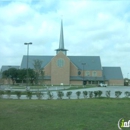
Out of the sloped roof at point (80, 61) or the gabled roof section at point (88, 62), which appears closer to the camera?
the sloped roof at point (80, 61)

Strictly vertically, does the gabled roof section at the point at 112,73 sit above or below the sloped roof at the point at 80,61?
below

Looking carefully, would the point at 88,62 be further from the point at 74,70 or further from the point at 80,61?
the point at 74,70

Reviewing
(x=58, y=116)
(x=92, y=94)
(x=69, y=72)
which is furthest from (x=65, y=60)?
(x=58, y=116)

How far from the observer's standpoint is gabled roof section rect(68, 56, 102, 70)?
348 feet

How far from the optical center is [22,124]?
28.8 feet

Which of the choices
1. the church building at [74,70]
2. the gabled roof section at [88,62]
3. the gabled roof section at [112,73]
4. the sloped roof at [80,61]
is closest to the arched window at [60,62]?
the church building at [74,70]

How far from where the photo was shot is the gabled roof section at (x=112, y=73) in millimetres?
106750

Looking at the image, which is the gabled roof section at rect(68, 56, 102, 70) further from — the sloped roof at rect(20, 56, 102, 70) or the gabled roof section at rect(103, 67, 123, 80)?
the gabled roof section at rect(103, 67, 123, 80)

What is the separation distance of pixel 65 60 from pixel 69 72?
4374mm

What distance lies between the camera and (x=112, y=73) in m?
108

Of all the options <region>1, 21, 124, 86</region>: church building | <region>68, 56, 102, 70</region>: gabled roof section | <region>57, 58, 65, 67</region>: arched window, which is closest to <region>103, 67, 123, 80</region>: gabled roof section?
<region>1, 21, 124, 86</region>: church building

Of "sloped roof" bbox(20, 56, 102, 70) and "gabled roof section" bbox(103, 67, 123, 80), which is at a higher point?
"sloped roof" bbox(20, 56, 102, 70)

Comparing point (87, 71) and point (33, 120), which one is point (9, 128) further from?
point (87, 71)

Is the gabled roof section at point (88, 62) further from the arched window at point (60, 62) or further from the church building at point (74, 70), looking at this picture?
the arched window at point (60, 62)
